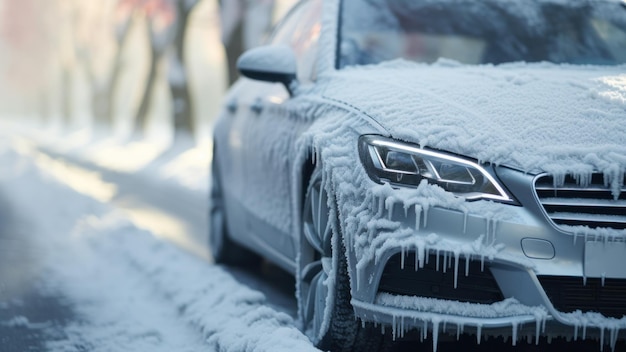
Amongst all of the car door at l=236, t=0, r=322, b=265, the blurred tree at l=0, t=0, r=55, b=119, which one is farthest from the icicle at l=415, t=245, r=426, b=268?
the blurred tree at l=0, t=0, r=55, b=119

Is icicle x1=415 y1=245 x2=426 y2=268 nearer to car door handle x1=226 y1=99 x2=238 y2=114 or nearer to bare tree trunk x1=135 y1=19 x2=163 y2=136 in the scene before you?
car door handle x1=226 y1=99 x2=238 y2=114

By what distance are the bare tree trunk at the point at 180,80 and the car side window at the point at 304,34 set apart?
18116 mm

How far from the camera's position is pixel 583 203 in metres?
3.59

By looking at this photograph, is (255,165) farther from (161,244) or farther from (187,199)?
(187,199)

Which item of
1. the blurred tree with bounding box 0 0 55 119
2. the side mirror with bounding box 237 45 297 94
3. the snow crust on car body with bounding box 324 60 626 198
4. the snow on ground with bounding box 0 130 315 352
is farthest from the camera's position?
the blurred tree with bounding box 0 0 55 119

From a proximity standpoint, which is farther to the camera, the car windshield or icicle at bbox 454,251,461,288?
the car windshield

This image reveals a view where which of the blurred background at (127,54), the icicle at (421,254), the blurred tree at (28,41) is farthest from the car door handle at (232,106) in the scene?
the blurred tree at (28,41)

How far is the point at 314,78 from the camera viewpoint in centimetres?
498

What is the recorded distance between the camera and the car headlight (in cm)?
363

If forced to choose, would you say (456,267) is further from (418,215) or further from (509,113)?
(509,113)

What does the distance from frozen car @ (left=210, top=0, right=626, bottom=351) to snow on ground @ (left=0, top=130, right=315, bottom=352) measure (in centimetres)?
25

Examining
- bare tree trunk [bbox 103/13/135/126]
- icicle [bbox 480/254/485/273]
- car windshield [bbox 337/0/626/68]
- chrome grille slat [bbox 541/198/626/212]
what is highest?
car windshield [bbox 337/0/626/68]

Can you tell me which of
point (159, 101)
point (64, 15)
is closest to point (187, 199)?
point (64, 15)

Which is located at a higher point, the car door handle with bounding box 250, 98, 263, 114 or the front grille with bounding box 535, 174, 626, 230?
the front grille with bounding box 535, 174, 626, 230
